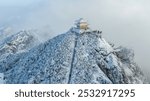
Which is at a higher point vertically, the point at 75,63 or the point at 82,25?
the point at 82,25

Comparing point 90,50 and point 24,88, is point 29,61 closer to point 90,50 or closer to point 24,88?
point 90,50

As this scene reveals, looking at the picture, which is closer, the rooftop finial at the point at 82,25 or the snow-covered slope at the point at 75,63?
the snow-covered slope at the point at 75,63

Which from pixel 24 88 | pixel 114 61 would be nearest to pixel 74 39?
pixel 114 61

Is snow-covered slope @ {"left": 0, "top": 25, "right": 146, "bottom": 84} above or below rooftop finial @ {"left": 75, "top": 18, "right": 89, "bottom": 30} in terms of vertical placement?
below

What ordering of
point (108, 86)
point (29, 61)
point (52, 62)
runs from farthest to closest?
point (29, 61)
point (52, 62)
point (108, 86)

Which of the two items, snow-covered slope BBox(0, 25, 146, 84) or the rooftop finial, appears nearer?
snow-covered slope BBox(0, 25, 146, 84)

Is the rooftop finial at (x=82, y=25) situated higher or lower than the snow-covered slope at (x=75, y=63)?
higher

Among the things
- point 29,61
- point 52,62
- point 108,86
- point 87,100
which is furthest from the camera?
point 29,61

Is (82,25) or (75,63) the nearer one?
(75,63)
